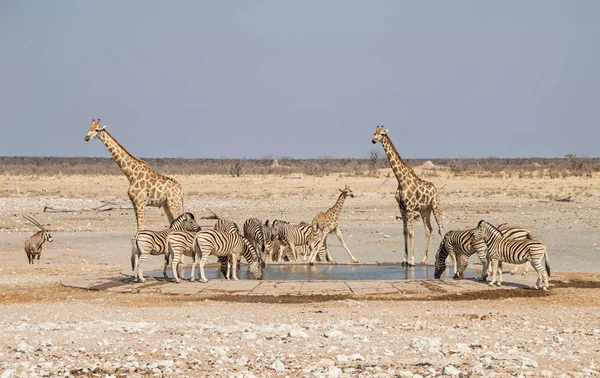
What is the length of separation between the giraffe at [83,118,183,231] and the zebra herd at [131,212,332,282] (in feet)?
6.44

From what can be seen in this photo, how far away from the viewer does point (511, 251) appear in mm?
13297

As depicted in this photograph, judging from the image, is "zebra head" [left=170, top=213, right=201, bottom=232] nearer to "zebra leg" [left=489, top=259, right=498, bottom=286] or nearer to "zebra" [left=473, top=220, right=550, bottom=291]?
"zebra" [left=473, top=220, right=550, bottom=291]

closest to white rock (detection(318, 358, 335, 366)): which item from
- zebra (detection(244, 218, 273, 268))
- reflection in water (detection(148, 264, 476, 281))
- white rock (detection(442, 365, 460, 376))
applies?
white rock (detection(442, 365, 460, 376))

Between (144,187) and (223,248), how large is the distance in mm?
4326

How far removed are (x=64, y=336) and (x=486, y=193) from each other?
105ft

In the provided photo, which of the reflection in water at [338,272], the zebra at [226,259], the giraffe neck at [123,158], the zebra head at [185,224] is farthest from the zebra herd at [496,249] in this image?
the giraffe neck at [123,158]

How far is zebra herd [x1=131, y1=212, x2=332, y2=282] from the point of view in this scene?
1373 cm

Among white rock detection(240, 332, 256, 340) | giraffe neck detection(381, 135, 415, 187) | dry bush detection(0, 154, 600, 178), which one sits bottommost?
white rock detection(240, 332, 256, 340)

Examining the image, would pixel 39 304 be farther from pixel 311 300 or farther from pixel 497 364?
pixel 497 364

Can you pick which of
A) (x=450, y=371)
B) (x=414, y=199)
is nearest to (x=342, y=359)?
(x=450, y=371)

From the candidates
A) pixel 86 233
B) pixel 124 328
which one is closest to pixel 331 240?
pixel 86 233

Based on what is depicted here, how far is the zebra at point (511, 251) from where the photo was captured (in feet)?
42.9

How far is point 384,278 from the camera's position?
15023 millimetres

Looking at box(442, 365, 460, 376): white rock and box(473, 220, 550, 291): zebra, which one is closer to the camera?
box(442, 365, 460, 376): white rock
